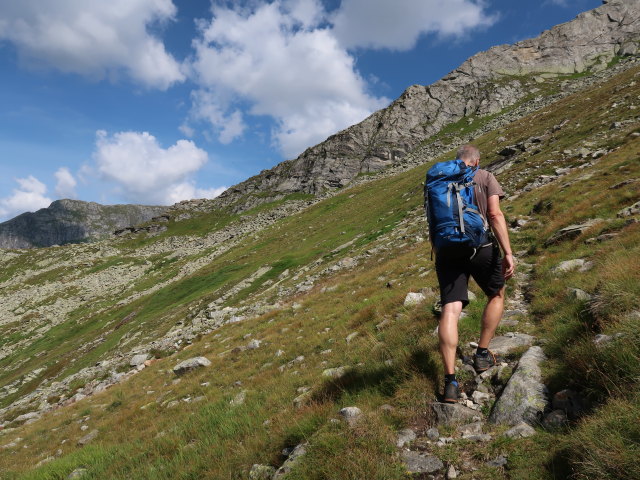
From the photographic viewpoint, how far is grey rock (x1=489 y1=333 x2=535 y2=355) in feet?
20.4

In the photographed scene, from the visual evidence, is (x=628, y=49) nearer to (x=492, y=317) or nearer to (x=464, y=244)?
(x=492, y=317)

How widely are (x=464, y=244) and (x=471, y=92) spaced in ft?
456

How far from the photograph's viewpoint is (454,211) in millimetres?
5312

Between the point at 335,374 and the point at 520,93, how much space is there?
432 ft

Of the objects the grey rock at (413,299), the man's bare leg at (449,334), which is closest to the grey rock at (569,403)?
the man's bare leg at (449,334)

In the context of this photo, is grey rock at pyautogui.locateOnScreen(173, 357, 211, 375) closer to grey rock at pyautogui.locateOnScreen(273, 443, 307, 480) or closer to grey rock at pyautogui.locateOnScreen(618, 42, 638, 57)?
grey rock at pyautogui.locateOnScreen(273, 443, 307, 480)

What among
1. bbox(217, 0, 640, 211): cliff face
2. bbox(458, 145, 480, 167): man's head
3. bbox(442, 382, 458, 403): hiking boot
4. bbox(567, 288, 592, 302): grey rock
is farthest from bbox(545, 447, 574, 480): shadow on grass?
bbox(217, 0, 640, 211): cliff face

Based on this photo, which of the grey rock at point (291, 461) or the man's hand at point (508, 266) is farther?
the man's hand at point (508, 266)

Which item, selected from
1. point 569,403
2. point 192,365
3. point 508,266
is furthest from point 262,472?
point 192,365

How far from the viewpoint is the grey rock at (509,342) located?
6.21 metres

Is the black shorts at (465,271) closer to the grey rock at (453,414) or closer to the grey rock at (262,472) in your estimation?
the grey rock at (453,414)

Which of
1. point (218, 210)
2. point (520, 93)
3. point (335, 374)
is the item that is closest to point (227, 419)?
point (335, 374)

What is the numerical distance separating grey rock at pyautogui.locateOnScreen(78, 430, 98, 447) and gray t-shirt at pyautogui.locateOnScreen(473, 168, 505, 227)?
43.2ft

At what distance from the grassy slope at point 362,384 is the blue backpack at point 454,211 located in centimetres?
206
